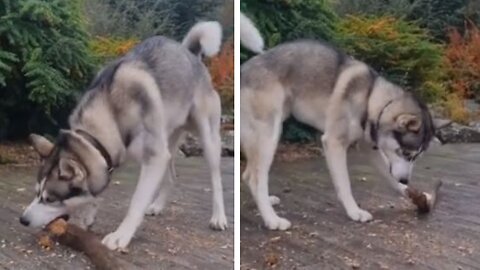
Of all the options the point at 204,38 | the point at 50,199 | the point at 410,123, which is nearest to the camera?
the point at 50,199

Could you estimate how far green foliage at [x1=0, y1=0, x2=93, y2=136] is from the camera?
2.21 meters

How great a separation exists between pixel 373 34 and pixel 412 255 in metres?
0.63

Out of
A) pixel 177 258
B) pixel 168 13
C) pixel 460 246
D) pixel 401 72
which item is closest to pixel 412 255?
pixel 460 246

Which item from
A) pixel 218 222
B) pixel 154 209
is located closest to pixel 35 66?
pixel 154 209

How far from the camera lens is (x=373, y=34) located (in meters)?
2.27

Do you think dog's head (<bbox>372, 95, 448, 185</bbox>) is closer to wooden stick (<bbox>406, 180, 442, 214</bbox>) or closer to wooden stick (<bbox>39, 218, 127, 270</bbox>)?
wooden stick (<bbox>406, 180, 442, 214</bbox>)

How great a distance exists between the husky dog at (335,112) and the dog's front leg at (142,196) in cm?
27

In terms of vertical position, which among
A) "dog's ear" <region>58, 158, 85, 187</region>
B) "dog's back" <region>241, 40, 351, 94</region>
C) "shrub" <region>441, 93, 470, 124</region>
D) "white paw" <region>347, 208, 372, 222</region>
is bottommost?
"white paw" <region>347, 208, 372, 222</region>

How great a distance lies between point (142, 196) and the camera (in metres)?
2.29

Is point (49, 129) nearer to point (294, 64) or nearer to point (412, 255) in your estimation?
point (294, 64)

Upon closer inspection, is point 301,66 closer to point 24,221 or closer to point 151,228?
point 151,228

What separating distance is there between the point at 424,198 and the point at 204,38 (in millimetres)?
794

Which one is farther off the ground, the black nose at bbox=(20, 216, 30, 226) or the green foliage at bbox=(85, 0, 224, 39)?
the green foliage at bbox=(85, 0, 224, 39)

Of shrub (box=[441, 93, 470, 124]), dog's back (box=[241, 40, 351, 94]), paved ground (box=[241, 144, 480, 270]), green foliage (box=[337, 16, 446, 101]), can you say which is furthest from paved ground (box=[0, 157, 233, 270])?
shrub (box=[441, 93, 470, 124])
